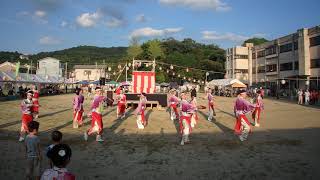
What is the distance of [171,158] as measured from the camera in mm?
9641

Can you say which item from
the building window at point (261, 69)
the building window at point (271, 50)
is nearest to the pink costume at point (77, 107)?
the building window at point (271, 50)

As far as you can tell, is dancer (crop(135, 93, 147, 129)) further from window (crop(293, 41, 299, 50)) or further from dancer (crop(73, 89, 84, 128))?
window (crop(293, 41, 299, 50))

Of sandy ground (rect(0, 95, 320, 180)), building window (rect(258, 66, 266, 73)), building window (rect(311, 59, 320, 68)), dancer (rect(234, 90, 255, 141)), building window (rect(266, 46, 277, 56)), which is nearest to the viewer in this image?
sandy ground (rect(0, 95, 320, 180))

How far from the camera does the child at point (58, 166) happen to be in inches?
177

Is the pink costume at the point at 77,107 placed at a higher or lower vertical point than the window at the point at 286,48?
lower

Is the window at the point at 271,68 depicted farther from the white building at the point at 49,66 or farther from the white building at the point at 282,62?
the white building at the point at 49,66

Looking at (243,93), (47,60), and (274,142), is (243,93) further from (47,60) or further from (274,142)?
(47,60)

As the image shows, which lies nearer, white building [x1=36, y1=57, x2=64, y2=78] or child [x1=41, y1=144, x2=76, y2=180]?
child [x1=41, y1=144, x2=76, y2=180]

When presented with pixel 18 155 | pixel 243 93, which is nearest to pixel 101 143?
pixel 18 155

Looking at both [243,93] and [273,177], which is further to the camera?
[243,93]

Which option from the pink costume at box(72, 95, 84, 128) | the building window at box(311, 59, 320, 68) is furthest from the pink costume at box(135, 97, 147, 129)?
the building window at box(311, 59, 320, 68)

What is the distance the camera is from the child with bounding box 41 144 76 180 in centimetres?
449

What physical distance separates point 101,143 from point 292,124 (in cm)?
1065

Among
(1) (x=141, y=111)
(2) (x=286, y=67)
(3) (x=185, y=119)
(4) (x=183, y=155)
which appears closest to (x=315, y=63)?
(2) (x=286, y=67)
